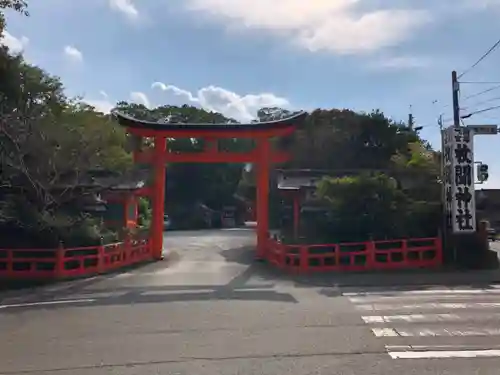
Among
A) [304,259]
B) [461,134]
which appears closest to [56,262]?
[304,259]

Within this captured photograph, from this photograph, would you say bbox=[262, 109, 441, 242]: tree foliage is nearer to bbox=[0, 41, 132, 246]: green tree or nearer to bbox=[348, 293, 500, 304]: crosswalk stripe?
bbox=[348, 293, 500, 304]: crosswalk stripe

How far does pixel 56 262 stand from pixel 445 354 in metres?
14.6

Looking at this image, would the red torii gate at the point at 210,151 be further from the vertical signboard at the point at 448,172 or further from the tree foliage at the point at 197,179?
the tree foliage at the point at 197,179

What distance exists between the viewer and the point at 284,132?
24.7 metres

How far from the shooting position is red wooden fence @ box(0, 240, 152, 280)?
1956 cm

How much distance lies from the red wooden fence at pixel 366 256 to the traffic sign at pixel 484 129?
3921 millimetres

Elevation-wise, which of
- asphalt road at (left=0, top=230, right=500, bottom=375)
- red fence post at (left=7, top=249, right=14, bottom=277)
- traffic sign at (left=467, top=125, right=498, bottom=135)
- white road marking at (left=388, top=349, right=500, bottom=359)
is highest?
traffic sign at (left=467, top=125, right=498, bottom=135)

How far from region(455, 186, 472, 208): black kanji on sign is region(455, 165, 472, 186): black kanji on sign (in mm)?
181

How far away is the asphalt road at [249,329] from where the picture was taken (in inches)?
302

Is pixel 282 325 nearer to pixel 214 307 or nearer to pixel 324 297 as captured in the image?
pixel 214 307

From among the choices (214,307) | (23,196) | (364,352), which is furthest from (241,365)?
(23,196)

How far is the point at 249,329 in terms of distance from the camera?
1022 centimetres

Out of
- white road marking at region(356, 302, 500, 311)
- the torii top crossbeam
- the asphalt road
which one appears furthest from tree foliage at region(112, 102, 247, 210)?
white road marking at region(356, 302, 500, 311)

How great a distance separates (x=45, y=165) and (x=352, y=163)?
2708 centimetres
